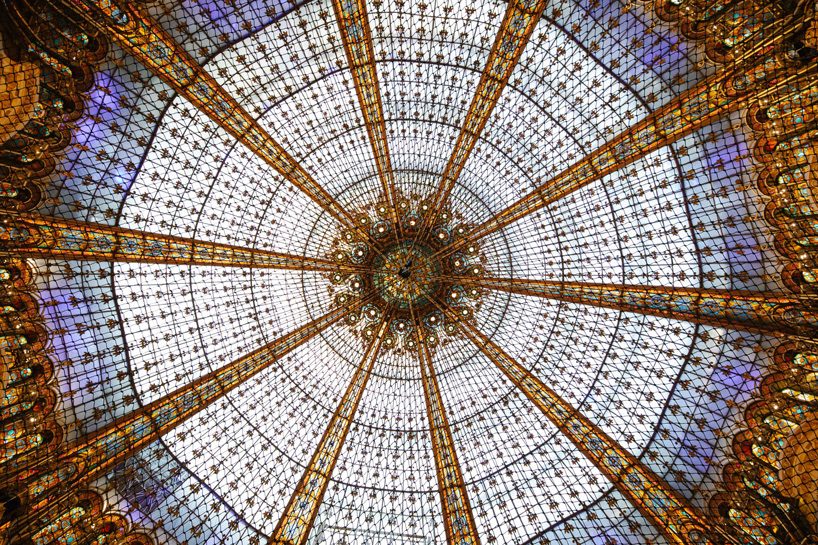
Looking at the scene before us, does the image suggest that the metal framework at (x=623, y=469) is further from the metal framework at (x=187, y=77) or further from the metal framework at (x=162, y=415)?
the metal framework at (x=187, y=77)

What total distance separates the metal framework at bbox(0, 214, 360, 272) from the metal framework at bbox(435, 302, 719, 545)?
32.9ft

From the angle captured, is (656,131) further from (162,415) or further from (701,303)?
(162,415)

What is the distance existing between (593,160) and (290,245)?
14458 mm

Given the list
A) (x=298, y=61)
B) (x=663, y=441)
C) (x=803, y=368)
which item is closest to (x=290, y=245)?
(x=298, y=61)

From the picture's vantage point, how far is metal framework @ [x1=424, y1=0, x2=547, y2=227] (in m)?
14.2

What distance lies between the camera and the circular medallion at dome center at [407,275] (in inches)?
812

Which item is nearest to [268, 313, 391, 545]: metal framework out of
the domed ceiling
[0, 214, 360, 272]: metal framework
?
the domed ceiling

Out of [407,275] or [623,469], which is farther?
[407,275]

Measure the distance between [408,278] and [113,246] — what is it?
12.5 m

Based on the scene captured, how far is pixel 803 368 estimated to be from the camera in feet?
42.2

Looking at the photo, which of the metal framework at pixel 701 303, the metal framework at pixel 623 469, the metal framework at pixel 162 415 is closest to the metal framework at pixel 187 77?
the metal framework at pixel 162 415

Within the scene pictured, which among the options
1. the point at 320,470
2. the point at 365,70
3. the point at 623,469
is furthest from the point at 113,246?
the point at 623,469

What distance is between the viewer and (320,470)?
17.3m

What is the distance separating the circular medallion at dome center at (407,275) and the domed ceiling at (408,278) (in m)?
0.13
